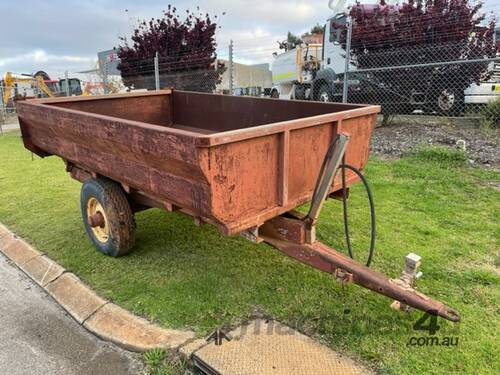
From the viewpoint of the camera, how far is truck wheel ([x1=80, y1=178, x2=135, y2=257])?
10.7 ft

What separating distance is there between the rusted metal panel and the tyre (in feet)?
24.7

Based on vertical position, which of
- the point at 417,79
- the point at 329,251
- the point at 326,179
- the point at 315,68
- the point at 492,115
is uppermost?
the point at 315,68

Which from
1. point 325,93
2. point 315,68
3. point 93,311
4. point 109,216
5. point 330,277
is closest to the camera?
point 93,311

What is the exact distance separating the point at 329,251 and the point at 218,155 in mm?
949

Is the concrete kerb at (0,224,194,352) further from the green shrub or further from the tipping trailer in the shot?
the green shrub

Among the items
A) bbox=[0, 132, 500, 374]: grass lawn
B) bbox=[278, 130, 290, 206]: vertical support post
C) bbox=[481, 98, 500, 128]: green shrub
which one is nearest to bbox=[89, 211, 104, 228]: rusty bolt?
bbox=[0, 132, 500, 374]: grass lawn

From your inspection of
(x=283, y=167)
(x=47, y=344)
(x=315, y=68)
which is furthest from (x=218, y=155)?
(x=315, y=68)

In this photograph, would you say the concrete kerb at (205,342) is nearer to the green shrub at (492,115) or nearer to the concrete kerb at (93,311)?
the concrete kerb at (93,311)

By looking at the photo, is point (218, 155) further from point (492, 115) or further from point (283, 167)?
point (492, 115)

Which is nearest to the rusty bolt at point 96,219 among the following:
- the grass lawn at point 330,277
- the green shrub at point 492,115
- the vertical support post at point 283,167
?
the grass lawn at point 330,277

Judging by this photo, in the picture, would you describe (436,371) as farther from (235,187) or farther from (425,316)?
(235,187)

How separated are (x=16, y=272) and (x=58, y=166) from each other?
4087 millimetres

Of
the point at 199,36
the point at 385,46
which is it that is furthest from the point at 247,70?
the point at 385,46

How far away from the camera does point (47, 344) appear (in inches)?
104
